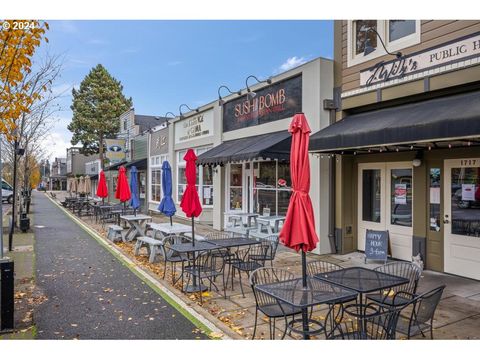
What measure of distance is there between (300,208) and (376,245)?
16.1ft

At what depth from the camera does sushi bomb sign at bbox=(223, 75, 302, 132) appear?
10.5 metres

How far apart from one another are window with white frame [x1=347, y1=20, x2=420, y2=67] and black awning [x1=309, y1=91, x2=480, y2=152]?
1286mm

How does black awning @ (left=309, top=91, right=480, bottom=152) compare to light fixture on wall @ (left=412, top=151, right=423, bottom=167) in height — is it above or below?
above

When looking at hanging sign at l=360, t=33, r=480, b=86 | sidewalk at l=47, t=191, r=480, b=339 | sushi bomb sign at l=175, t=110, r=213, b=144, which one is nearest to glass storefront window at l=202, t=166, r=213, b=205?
sushi bomb sign at l=175, t=110, r=213, b=144

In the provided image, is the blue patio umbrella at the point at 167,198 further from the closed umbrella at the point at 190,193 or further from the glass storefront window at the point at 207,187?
the glass storefront window at the point at 207,187

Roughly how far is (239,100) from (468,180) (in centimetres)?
796

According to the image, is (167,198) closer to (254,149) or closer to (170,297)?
(254,149)

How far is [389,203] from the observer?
28.6 feet

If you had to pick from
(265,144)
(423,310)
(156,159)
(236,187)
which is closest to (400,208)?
(265,144)

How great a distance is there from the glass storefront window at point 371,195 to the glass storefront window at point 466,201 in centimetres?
189

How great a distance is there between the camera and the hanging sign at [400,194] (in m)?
8.39

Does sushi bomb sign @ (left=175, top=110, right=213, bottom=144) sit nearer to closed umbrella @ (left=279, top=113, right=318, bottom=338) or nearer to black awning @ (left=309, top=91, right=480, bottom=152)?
black awning @ (left=309, top=91, right=480, bottom=152)

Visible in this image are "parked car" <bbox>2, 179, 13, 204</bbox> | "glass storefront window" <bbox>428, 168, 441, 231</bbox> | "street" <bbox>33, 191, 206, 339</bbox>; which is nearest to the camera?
"street" <bbox>33, 191, 206, 339</bbox>
